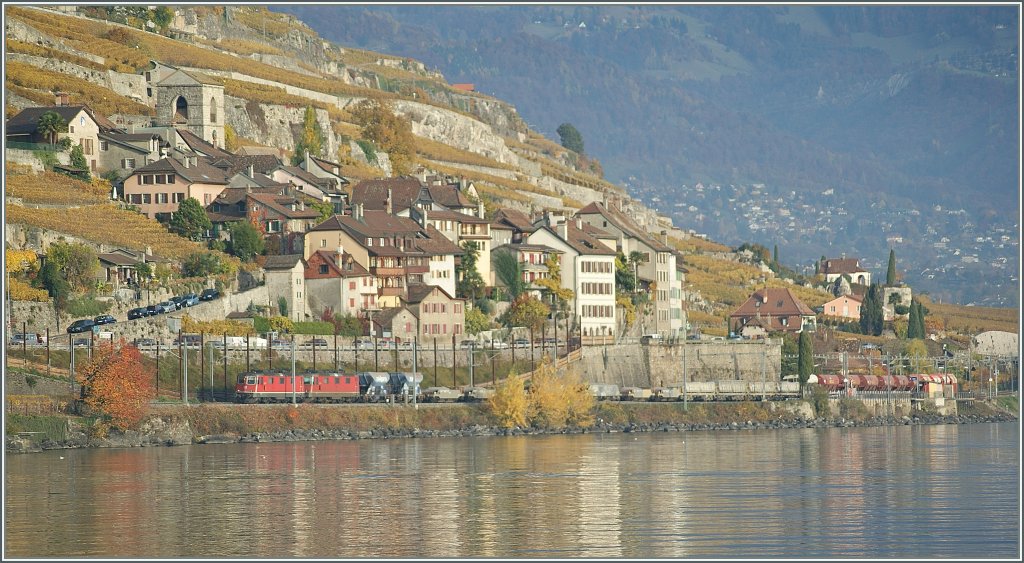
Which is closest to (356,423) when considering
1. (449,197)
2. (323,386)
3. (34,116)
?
(323,386)

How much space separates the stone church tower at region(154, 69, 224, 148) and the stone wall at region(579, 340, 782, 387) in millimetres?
41900

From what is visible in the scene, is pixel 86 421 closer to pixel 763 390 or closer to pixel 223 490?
pixel 223 490

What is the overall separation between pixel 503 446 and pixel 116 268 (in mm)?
28167

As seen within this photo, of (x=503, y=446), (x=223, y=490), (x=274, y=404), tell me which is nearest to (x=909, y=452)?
(x=503, y=446)

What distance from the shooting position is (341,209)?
138m

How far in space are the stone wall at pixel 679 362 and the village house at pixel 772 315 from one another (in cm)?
2387

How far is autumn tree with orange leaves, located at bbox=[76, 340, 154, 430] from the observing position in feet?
320

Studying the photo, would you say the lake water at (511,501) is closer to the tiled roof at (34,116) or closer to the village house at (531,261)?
the village house at (531,261)

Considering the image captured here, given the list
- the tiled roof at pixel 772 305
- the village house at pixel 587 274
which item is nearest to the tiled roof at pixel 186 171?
the village house at pixel 587 274

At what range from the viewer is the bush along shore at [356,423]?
9650cm

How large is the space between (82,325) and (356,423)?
630 inches

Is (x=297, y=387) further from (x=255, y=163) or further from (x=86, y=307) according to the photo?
(x=255, y=163)

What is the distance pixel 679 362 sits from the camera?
137 metres

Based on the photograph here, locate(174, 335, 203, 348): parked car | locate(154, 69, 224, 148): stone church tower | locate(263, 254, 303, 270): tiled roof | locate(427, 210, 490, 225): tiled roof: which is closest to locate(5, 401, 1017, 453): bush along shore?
locate(174, 335, 203, 348): parked car
